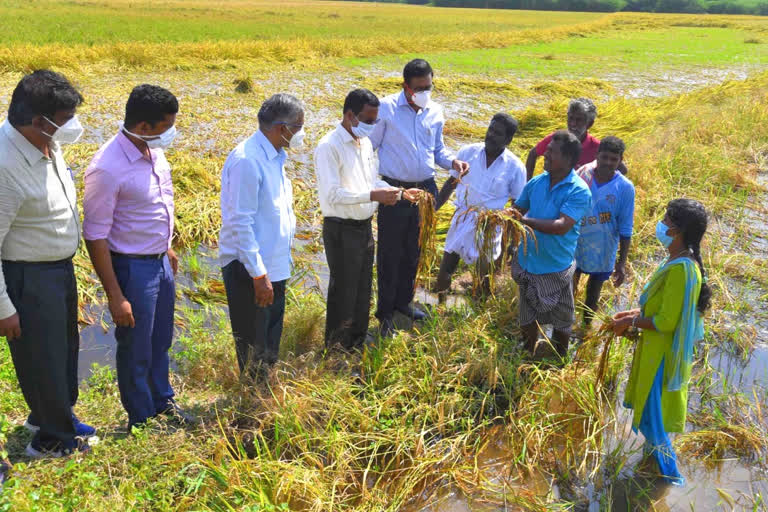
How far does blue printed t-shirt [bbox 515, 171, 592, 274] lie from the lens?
3.55 m

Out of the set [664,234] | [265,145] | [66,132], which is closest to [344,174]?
[265,145]

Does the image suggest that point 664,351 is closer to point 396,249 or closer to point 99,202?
point 396,249


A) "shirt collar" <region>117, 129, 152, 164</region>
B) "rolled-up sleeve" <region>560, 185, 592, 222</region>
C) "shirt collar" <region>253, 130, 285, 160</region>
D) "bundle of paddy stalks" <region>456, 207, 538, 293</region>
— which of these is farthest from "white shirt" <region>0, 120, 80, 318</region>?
"rolled-up sleeve" <region>560, 185, 592, 222</region>

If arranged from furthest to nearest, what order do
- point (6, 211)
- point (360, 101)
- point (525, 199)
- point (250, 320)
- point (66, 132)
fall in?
point (525, 199) → point (360, 101) → point (250, 320) → point (66, 132) → point (6, 211)

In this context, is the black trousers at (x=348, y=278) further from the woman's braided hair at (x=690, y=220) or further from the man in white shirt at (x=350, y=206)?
the woman's braided hair at (x=690, y=220)

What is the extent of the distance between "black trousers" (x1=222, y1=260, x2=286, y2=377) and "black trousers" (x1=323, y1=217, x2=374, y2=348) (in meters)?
0.55

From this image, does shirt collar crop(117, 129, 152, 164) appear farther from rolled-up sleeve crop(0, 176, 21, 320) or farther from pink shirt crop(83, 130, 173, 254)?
rolled-up sleeve crop(0, 176, 21, 320)

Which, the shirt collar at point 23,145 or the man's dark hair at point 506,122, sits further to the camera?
the man's dark hair at point 506,122

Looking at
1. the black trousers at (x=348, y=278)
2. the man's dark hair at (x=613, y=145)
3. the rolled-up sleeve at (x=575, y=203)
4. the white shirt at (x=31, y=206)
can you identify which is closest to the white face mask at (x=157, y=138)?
the white shirt at (x=31, y=206)

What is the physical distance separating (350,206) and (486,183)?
1.19 meters

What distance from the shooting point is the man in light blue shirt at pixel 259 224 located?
9.86ft

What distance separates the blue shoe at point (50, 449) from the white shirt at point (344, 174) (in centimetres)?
182

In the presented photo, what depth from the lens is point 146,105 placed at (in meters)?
2.76

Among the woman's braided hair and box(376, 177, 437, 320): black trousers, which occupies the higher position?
the woman's braided hair
